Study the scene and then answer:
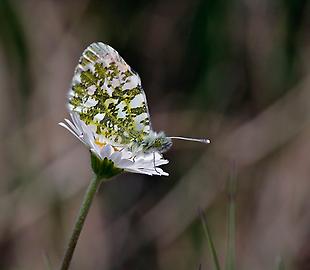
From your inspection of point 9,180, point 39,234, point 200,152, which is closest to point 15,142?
point 9,180

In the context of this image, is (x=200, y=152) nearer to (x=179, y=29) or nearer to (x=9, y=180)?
(x=179, y=29)

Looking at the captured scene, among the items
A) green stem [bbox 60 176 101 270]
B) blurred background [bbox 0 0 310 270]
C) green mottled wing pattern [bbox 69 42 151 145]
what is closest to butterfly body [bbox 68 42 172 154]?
green mottled wing pattern [bbox 69 42 151 145]

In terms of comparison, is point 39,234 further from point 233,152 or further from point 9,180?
point 233,152

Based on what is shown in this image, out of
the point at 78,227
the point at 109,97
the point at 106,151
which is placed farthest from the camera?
the point at 109,97

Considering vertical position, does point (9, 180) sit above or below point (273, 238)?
above

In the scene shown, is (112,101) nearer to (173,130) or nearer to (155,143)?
(155,143)

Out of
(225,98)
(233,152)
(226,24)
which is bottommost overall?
(233,152)

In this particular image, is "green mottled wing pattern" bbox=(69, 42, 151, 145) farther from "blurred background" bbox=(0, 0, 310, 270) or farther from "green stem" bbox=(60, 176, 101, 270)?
"blurred background" bbox=(0, 0, 310, 270)

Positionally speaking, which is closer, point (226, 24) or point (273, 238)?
point (273, 238)

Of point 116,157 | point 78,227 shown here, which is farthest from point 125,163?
point 78,227
